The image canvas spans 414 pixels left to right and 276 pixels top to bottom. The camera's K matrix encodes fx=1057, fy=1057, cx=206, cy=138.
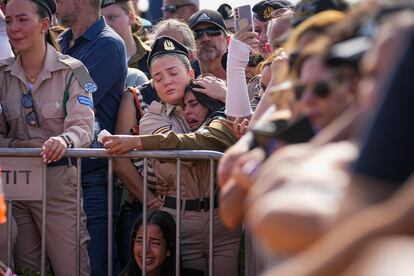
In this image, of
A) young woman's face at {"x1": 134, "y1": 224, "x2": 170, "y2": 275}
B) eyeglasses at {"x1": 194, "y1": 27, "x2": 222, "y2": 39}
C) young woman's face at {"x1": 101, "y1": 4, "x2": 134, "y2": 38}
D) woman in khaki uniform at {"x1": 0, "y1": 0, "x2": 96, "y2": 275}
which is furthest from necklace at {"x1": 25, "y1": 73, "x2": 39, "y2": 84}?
young woman's face at {"x1": 101, "y1": 4, "x2": 134, "y2": 38}

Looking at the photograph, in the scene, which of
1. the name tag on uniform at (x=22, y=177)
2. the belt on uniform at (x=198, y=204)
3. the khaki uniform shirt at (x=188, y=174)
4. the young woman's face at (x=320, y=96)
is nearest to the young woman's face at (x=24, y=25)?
the name tag on uniform at (x=22, y=177)

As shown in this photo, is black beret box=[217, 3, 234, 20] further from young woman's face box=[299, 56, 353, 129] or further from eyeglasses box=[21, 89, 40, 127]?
young woman's face box=[299, 56, 353, 129]

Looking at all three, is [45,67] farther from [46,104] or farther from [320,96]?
[320,96]

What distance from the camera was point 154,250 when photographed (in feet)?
22.7

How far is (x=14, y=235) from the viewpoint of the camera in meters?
6.95

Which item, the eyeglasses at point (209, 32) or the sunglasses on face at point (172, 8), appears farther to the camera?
the sunglasses on face at point (172, 8)

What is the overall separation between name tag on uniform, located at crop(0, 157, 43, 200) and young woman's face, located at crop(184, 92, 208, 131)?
1072mm

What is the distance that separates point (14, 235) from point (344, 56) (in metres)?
4.39

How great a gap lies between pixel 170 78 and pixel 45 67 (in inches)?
34.0

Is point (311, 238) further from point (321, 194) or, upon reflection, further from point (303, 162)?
point (303, 162)

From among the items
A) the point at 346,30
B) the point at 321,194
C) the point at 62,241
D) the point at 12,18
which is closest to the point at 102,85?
the point at 12,18

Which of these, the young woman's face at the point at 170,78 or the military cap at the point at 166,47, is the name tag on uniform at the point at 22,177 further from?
the military cap at the point at 166,47

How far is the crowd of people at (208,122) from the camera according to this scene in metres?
2.60

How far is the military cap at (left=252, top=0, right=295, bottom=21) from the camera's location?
824cm
